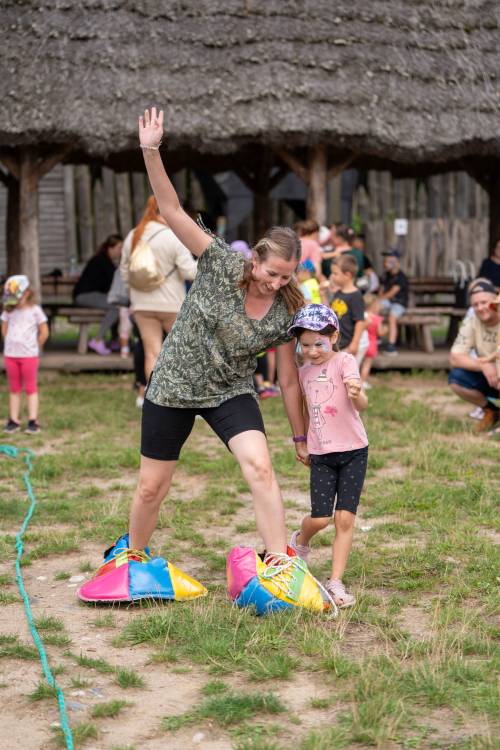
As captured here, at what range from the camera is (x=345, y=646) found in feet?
13.3

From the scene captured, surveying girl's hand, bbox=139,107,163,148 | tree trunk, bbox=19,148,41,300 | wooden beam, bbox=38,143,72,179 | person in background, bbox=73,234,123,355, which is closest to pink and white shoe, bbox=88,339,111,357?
person in background, bbox=73,234,123,355

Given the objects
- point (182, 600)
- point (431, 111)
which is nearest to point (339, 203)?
point (431, 111)

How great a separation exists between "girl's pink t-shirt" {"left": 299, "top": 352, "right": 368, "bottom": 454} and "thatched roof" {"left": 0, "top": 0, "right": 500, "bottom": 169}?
24.1 feet

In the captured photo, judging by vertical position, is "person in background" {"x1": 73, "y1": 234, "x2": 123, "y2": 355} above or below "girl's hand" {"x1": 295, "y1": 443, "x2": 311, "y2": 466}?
above

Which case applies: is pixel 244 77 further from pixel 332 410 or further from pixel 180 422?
pixel 180 422

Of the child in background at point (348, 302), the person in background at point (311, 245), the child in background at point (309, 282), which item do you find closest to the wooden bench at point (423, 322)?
the person in background at point (311, 245)

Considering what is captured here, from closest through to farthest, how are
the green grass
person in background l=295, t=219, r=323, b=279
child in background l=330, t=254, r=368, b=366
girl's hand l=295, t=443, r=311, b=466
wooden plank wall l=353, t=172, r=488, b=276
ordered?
the green grass < girl's hand l=295, t=443, r=311, b=466 < child in background l=330, t=254, r=368, b=366 < person in background l=295, t=219, r=323, b=279 < wooden plank wall l=353, t=172, r=488, b=276

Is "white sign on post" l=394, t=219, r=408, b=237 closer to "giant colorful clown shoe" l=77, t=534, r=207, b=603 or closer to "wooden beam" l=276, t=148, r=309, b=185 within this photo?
"wooden beam" l=276, t=148, r=309, b=185

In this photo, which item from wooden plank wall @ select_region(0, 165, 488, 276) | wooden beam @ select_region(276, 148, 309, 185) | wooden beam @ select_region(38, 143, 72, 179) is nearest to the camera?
wooden beam @ select_region(38, 143, 72, 179)

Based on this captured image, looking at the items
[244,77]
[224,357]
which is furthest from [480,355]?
[244,77]

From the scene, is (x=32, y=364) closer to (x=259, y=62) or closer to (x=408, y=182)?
(x=259, y=62)

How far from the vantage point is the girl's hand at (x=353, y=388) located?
14.9 feet

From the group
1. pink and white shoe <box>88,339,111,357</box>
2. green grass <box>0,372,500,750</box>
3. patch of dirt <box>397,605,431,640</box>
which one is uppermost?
pink and white shoe <box>88,339,111,357</box>

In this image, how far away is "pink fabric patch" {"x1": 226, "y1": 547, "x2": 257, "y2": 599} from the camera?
14.5 feet
